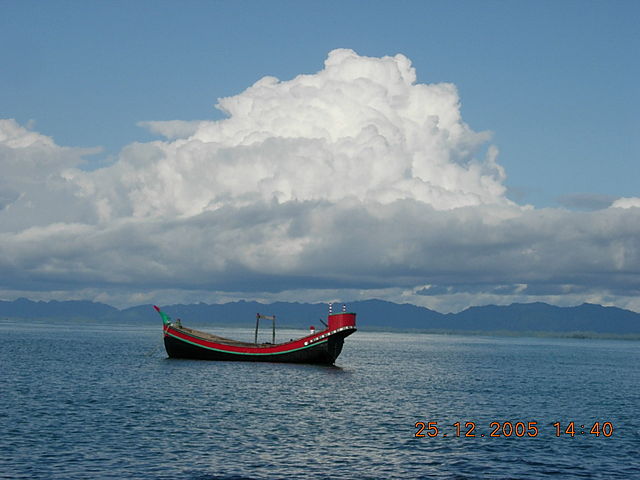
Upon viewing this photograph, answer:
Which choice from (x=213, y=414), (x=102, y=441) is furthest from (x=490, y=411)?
(x=102, y=441)

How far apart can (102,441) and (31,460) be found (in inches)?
204

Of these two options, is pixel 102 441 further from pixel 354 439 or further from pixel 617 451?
pixel 617 451

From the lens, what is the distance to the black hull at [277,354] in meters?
89.8

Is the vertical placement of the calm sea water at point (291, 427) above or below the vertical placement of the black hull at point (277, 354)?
below

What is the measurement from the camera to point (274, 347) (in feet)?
302

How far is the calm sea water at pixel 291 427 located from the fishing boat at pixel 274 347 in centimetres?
931

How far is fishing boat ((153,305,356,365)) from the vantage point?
288 ft

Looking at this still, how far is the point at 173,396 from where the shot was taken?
58844mm

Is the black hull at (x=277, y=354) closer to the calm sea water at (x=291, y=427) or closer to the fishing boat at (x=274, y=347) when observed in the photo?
the fishing boat at (x=274, y=347)

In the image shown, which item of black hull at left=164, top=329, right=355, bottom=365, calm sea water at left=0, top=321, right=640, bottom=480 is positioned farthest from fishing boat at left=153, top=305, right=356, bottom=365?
calm sea water at left=0, top=321, right=640, bottom=480

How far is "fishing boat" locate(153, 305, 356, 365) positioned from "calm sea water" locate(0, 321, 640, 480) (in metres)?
9.31
